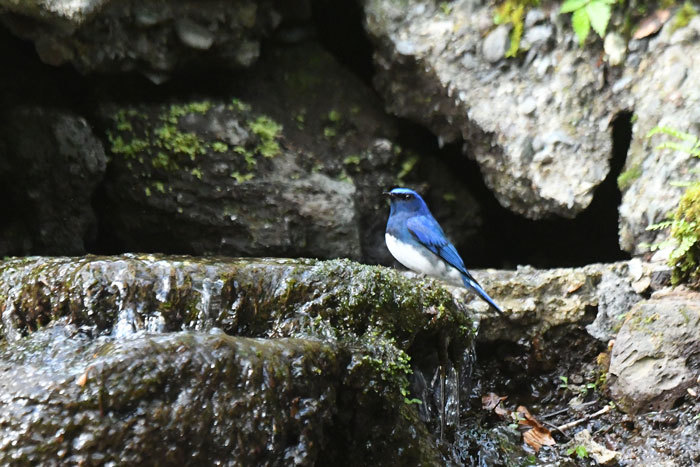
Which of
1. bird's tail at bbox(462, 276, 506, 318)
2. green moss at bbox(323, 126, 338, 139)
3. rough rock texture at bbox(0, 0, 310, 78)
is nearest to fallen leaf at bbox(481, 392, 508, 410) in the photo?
bird's tail at bbox(462, 276, 506, 318)

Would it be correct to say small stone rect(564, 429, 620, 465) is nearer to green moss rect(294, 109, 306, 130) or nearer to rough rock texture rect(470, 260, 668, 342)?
rough rock texture rect(470, 260, 668, 342)

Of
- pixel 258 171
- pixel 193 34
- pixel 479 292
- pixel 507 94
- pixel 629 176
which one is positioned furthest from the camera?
pixel 258 171

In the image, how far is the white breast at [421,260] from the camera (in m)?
5.08

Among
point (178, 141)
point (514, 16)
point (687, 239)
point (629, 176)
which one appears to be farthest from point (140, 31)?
point (687, 239)

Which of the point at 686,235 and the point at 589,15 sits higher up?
the point at 589,15

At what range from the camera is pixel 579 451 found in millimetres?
3828

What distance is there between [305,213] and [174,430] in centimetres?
356

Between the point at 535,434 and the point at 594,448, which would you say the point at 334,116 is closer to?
the point at 535,434

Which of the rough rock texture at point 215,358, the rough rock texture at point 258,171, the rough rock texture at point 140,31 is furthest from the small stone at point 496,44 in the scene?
the rough rock texture at point 215,358

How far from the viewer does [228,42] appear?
573 cm

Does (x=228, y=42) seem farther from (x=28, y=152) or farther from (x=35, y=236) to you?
(x=35, y=236)

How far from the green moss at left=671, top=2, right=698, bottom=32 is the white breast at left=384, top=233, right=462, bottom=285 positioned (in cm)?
231

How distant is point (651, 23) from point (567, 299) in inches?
83.5

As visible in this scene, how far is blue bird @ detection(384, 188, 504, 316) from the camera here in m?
5.07
